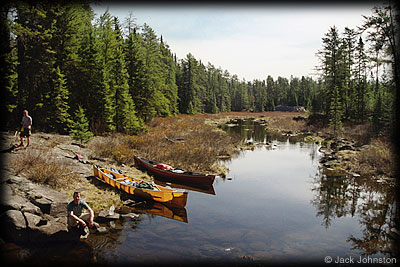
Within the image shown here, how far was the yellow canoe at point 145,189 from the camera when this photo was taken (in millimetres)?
12211

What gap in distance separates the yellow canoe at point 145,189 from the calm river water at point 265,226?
0.57 meters

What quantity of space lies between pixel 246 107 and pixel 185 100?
5486 cm

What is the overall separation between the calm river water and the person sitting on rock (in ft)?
2.44

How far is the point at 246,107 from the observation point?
115 m

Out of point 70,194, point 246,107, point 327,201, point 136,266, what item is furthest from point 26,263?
point 246,107

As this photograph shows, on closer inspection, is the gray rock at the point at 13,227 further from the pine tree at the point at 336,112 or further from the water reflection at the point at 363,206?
the pine tree at the point at 336,112

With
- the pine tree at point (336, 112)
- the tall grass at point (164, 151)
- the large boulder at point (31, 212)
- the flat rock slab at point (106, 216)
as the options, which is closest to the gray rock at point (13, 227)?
the large boulder at point (31, 212)

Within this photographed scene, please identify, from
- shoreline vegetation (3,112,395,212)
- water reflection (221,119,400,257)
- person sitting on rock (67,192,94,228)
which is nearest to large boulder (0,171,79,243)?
person sitting on rock (67,192,94,228)

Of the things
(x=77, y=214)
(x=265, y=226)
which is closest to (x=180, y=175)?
(x=265, y=226)

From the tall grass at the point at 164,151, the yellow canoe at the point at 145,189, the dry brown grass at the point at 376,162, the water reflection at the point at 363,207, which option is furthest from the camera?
the tall grass at the point at 164,151

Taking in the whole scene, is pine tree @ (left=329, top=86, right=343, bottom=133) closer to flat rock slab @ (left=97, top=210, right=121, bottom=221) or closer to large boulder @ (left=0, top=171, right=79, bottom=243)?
flat rock slab @ (left=97, top=210, right=121, bottom=221)

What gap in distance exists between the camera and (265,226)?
11.1 metres

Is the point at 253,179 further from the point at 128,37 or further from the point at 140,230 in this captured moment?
the point at 128,37

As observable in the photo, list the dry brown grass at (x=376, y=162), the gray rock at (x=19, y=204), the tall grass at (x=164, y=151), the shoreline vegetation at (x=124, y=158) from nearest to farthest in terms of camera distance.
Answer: the gray rock at (x=19, y=204) < the shoreline vegetation at (x=124, y=158) < the dry brown grass at (x=376, y=162) < the tall grass at (x=164, y=151)
